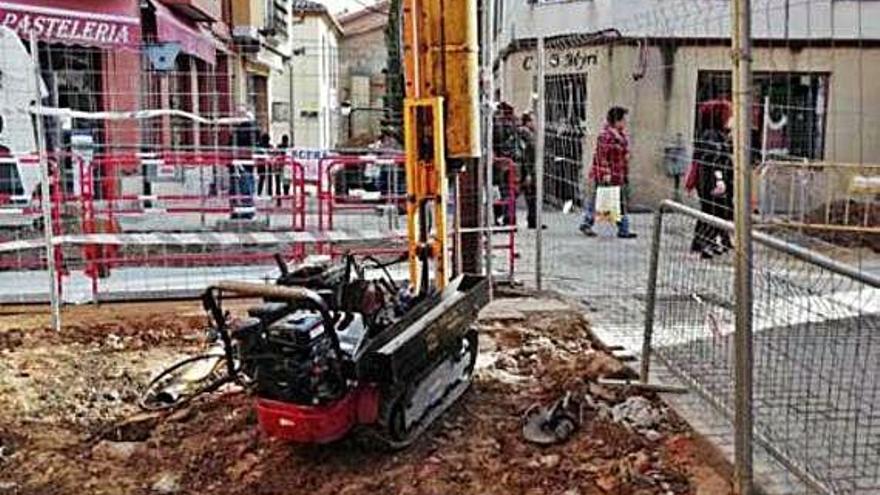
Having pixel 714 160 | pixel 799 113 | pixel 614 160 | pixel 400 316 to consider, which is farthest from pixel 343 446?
pixel 799 113

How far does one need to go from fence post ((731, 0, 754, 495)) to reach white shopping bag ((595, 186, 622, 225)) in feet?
24.7

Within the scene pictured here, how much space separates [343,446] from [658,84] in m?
13.3

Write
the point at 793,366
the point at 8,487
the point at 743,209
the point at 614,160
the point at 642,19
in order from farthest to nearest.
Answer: the point at 642,19 → the point at 614,160 → the point at 793,366 → the point at 8,487 → the point at 743,209

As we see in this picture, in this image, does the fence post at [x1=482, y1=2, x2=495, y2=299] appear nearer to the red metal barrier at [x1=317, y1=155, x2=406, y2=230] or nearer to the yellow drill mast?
the red metal barrier at [x1=317, y1=155, x2=406, y2=230]

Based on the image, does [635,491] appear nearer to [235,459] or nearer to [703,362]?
[703,362]

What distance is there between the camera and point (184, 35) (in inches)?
691

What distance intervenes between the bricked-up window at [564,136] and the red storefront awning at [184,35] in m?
6.00

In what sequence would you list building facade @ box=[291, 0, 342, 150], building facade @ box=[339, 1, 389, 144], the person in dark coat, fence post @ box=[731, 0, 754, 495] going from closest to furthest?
fence post @ box=[731, 0, 754, 495], the person in dark coat, building facade @ box=[291, 0, 342, 150], building facade @ box=[339, 1, 389, 144]

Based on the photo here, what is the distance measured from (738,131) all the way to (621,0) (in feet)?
48.3

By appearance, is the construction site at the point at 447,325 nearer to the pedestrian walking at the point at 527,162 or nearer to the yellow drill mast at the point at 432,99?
the yellow drill mast at the point at 432,99

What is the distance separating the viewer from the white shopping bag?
1148 centimetres

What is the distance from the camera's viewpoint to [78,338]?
7660mm

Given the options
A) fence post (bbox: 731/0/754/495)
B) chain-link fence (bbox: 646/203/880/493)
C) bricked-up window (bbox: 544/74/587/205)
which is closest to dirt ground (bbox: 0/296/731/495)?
chain-link fence (bbox: 646/203/880/493)

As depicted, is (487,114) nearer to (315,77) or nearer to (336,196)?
(336,196)
